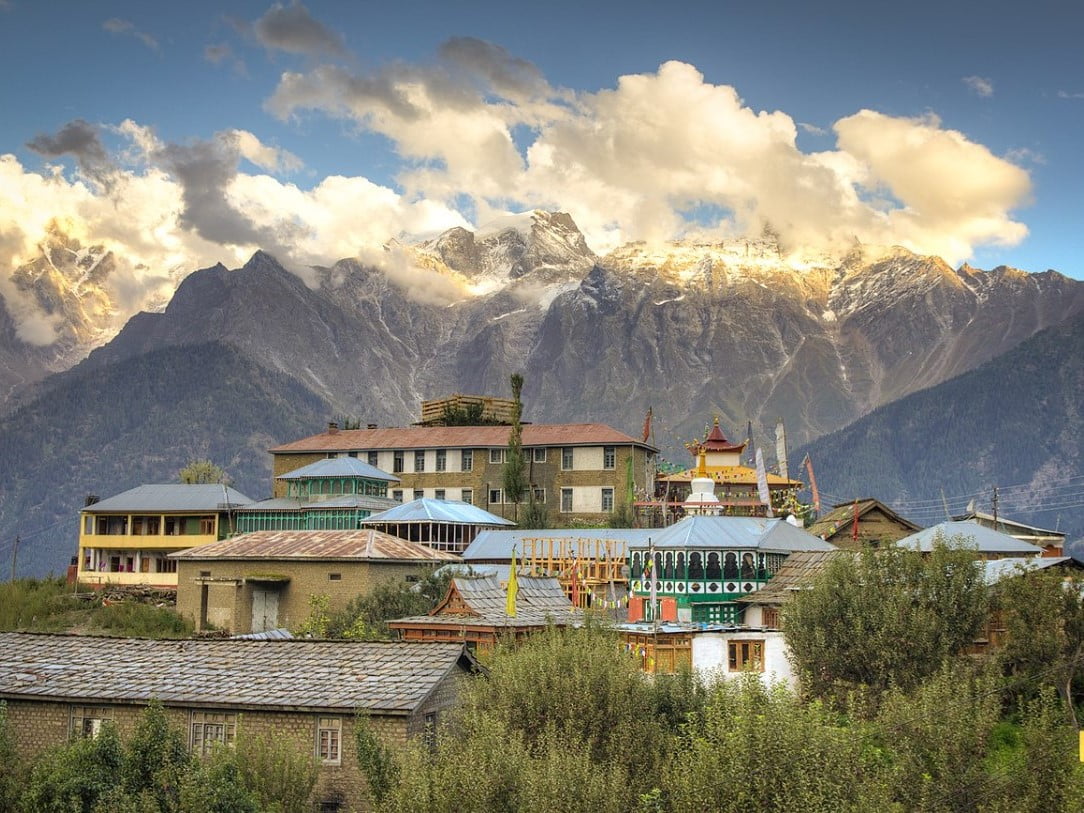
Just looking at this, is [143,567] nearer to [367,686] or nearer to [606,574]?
[606,574]

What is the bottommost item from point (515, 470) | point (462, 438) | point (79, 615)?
point (79, 615)

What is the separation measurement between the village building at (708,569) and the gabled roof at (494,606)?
14.2 feet

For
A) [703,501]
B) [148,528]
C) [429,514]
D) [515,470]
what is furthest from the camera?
[515,470]

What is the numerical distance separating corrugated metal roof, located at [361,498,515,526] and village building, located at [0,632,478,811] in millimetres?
37728

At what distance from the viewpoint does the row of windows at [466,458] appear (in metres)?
99.0

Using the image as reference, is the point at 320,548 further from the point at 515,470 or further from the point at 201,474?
the point at 201,474

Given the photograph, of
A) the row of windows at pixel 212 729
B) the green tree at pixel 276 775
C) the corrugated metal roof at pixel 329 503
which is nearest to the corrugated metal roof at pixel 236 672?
the row of windows at pixel 212 729

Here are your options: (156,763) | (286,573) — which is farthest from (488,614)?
(156,763)

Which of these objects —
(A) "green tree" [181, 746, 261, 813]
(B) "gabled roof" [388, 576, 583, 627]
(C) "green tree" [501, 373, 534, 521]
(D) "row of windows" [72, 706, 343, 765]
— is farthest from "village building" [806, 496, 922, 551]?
(A) "green tree" [181, 746, 261, 813]

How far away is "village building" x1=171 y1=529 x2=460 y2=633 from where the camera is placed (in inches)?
2694

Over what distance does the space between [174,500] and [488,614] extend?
45288mm

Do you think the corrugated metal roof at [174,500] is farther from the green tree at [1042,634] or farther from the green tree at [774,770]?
the green tree at [774,770]

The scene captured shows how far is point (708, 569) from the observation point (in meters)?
63.6

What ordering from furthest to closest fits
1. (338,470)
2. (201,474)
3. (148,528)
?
1. (201,474)
2. (148,528)
3. (338,470)
